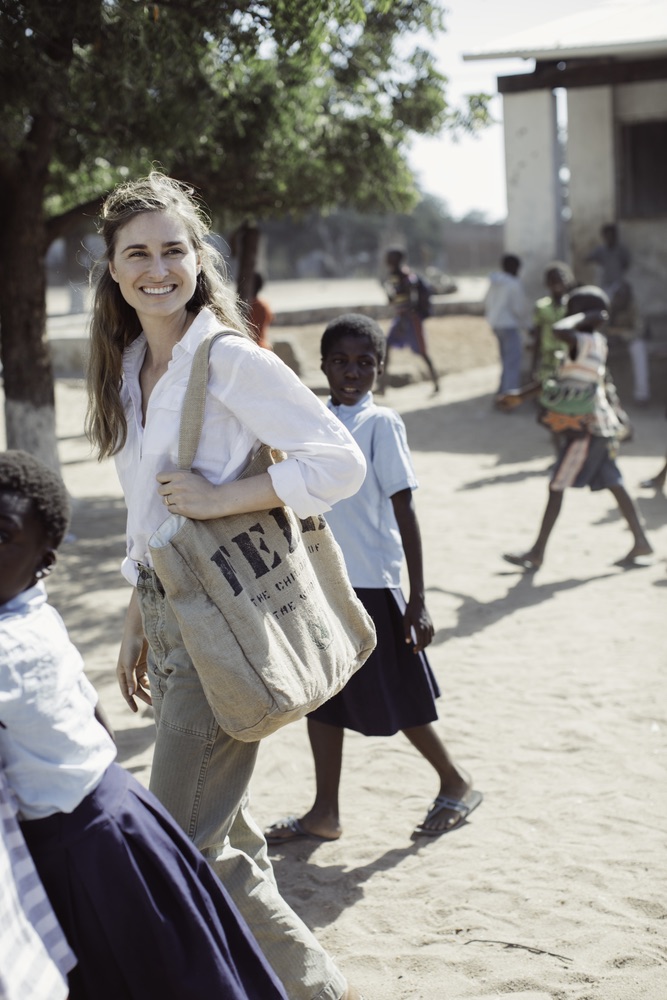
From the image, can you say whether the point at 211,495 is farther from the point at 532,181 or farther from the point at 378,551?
the point at 532,181

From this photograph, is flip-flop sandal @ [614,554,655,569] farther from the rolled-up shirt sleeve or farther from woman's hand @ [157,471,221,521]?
woman's hand @ [157,471,221,521]

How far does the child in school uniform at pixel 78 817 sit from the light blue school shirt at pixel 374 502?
1484mm

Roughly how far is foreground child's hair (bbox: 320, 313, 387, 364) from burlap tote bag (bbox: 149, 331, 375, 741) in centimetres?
104

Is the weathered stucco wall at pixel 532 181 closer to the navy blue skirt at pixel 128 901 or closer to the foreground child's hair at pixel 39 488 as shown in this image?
the foreground child's hair at pixel 39 488

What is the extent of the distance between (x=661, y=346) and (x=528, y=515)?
5.72 metres

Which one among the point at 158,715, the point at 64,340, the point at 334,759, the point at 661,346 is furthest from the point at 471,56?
the point at 158,715

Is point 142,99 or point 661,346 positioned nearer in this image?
point 142,99

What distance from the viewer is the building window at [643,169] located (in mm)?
14109

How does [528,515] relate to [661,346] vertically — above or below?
below

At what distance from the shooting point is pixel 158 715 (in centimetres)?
246

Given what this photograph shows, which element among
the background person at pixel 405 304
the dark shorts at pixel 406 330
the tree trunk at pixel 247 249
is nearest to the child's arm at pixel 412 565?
the tree trunk at pixel 247 249

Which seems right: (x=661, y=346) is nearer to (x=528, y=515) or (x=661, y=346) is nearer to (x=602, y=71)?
(x=602, y=71)

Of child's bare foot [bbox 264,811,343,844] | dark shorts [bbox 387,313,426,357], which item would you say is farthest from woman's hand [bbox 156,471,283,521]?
Result: dark shorts [bbox 387,313,426,357]

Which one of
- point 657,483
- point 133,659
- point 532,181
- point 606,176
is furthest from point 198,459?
point 606,176
